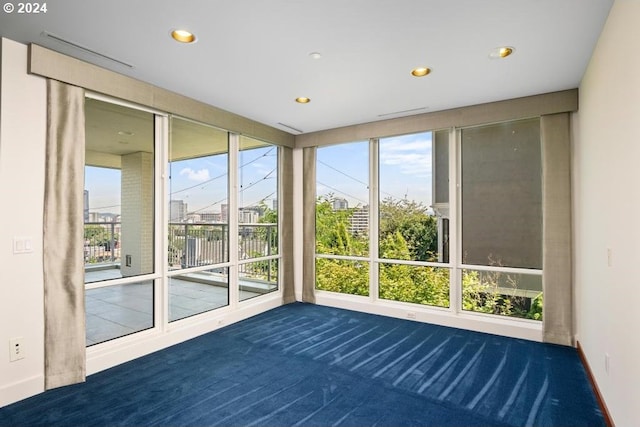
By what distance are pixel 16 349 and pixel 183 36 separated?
2542mm

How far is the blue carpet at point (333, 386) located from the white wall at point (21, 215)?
258 mm

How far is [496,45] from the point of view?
2.48 m

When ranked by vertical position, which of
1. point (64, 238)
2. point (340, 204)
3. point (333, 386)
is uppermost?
point (340, 204)

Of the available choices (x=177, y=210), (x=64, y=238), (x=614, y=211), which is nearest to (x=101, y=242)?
(x=64, y=238)

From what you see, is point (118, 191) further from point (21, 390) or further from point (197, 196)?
point (21, 390)

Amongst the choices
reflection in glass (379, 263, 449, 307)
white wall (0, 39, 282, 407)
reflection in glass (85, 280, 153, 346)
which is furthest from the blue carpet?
reflection in glass (379, 263, 449, 307)

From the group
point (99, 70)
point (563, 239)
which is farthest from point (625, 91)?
point (99, 70)

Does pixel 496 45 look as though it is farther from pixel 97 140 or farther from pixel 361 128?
pixel 97 140

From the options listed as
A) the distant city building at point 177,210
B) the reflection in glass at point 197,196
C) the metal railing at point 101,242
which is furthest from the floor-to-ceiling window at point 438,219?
the metal railing at point 101,242

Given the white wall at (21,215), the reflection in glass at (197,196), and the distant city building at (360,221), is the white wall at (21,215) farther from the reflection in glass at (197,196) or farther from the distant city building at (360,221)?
the distant city building at (360,221)

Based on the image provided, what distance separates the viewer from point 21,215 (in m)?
2.51

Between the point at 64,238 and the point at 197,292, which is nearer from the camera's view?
the point at 64,238

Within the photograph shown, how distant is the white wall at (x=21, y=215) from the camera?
95.3 inches

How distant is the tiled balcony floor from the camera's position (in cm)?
312
